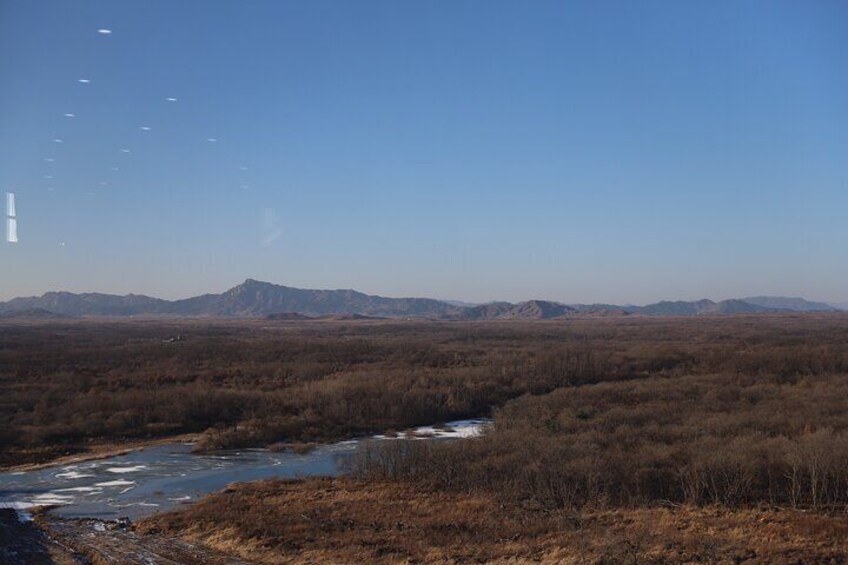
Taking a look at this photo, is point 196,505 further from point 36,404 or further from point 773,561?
point 36,404

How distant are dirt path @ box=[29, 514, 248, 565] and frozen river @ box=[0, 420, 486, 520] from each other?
171 centimetres

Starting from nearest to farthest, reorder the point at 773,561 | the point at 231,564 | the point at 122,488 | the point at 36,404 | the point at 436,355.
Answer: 1. the point at 773,561
2. the point at 231,564
3. the point at 122,488
4. the point at 36,404
5. the point at 436,355

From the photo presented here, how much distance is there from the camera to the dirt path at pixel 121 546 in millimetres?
17328

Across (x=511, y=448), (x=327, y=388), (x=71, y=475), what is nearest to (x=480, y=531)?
(x=511, y=448)

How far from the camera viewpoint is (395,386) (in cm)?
4966

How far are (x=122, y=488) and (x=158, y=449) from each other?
9393 millimetres

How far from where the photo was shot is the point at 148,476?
29.6 metres

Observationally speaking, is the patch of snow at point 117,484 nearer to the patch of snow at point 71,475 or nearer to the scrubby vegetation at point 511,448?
the patch of snow at point 71,475

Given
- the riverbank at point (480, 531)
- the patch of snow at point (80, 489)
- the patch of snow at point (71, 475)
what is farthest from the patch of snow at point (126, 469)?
the riverbank at point (480, 531)

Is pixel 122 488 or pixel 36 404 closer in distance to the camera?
pixel 122 488

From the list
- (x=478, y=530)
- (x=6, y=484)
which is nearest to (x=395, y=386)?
(x=6, y=484)

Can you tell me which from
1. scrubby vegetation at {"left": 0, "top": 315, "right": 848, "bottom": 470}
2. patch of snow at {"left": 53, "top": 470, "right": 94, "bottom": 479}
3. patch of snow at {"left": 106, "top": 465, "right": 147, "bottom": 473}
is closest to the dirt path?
patch of snow at {"left": 53, "top": 470, "right": 94, "bottom": 479}

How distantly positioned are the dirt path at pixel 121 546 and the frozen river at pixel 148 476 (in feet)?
5.62

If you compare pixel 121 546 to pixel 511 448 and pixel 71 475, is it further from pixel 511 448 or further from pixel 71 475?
pixel 511 448
